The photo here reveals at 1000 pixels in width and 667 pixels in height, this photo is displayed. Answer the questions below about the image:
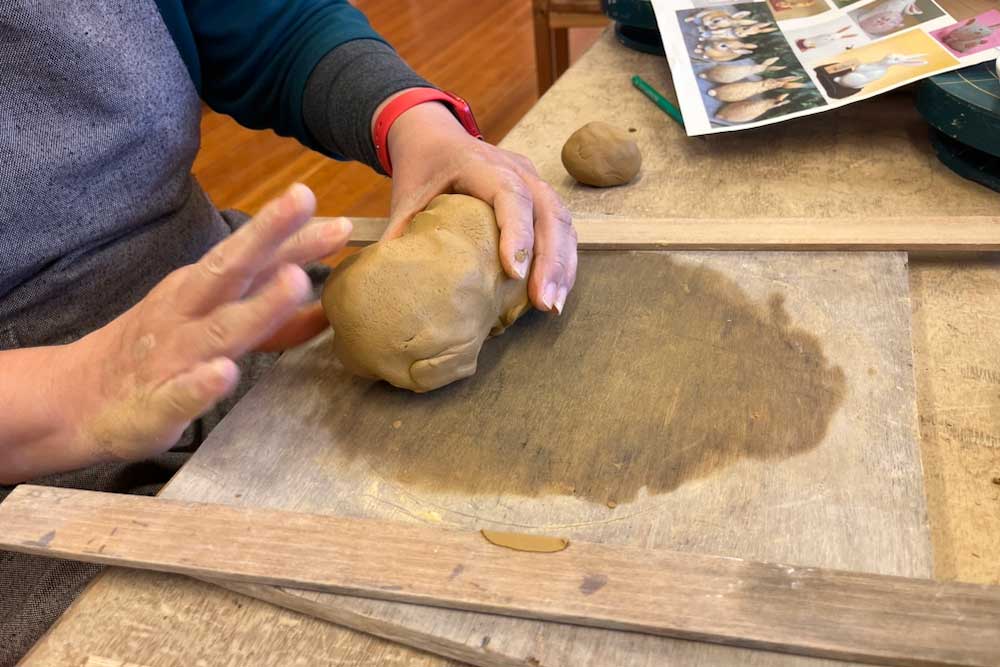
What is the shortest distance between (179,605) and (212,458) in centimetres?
17

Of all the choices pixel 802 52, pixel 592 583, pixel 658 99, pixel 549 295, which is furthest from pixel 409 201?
pixel 802 52

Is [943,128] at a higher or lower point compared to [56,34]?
lower

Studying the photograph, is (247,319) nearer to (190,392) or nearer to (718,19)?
(190,392)

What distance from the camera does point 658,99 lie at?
1.43 m

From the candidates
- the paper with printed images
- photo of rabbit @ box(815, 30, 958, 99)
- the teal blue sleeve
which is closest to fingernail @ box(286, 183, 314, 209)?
the teal blue sleeve

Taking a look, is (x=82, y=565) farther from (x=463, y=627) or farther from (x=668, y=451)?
(x=668, y=451)

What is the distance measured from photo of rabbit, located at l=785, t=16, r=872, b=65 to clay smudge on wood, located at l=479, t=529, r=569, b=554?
1.05 meters

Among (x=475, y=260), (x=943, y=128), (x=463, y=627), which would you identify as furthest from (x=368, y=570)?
(x=943, y=128)

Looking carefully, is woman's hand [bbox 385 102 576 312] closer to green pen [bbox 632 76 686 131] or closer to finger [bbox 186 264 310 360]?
finger [bbox 186 264 310 360]

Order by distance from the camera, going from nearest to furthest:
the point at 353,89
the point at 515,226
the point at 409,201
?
the point at 515,226
the point at 409,201
the point at 353,89

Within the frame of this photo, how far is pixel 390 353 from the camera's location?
816 mm

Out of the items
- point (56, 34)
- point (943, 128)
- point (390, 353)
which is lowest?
point (943, 128)

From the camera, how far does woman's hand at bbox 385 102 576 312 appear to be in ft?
2.94

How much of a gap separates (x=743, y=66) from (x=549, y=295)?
729mm
